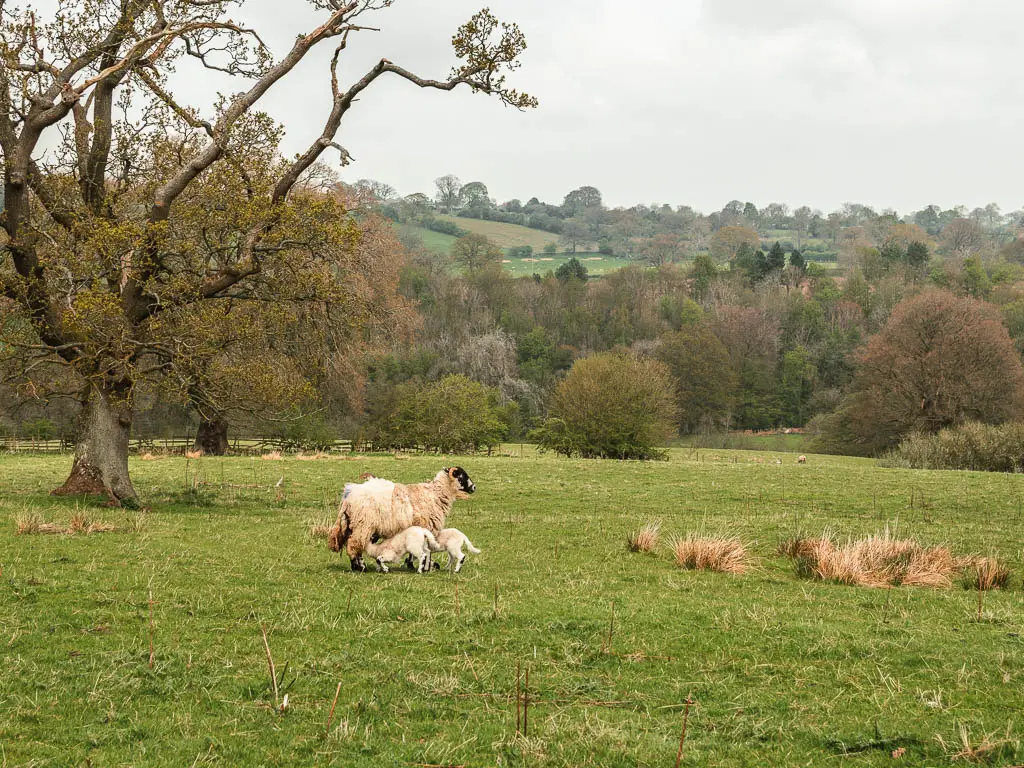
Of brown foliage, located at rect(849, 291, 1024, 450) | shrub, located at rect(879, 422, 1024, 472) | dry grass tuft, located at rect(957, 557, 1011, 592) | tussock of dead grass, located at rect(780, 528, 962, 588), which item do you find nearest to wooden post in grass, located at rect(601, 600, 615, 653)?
tussock of dead grass, located at rect(780, 528, 962, 588)

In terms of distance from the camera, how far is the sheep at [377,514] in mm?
11961

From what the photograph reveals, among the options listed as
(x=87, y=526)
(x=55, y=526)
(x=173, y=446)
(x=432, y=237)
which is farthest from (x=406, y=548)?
(x=432, y=237)

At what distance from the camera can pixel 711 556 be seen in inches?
527

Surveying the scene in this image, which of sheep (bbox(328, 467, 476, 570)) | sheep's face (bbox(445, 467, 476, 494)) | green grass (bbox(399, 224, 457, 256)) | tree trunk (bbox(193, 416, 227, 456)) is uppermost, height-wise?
green grass (bbox(399, 224, 457, 256))

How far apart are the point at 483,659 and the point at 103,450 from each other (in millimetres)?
15136

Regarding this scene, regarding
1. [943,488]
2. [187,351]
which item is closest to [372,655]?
[187,351]

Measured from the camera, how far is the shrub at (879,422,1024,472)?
41.6m

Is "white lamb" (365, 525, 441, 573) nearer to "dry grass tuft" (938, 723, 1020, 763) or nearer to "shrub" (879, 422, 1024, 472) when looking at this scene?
"dry grass tuft" (938, 723, 1020, 763)

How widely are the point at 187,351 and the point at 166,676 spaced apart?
42.9 feet

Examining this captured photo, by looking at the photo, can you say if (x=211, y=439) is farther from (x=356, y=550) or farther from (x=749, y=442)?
(x=749, y=442)

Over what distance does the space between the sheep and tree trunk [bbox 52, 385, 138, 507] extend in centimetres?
952

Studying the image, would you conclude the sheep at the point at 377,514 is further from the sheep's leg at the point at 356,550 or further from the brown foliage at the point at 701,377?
the brown foliage at the point at 701,377

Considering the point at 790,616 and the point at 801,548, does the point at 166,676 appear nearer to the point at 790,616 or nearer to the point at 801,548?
the point at 790,616

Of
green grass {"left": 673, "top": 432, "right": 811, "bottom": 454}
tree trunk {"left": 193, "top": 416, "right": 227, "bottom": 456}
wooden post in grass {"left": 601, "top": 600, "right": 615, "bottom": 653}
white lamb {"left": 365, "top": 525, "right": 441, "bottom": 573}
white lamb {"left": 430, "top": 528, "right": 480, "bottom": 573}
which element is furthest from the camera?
green grass {"left": 673, "top": 432, "right": 811, "bottom": 454}
